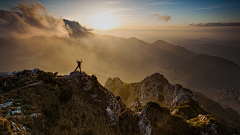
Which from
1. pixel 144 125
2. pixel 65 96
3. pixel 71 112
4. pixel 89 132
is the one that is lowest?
pixel 144 125

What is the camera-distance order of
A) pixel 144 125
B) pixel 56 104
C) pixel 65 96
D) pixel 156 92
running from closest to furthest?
pixel 56 104 < pixel 65 96 < pixel 144 125 < pixel 156 92

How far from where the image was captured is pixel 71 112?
18891 mm

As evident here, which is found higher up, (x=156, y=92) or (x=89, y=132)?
(x=89, y=132)

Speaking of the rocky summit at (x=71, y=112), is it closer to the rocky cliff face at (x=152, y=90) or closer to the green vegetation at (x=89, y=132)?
the green vegetation at (x=89, y=132)

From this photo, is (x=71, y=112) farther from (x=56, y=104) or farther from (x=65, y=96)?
(x=65, y=96)

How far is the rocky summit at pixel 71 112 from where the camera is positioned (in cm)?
1424

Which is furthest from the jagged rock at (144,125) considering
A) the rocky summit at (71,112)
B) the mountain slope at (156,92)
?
the mountain slope at (156,92)

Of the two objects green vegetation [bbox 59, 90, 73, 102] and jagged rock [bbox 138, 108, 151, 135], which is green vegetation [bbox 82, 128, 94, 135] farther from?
jagged rock [bbox 138, 108, 151, 135]

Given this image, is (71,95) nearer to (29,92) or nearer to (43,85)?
(43,85)

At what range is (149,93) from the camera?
8625cm

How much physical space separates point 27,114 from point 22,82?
7.34 metres

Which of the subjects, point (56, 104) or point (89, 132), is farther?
point (89, 132)

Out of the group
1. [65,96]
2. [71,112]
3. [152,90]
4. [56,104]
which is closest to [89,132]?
[71,112]

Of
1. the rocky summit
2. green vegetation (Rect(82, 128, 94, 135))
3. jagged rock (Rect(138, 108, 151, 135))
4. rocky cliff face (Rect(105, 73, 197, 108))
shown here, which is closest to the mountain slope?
rocky cliff face (Rect(105, 73, 197, 108))
